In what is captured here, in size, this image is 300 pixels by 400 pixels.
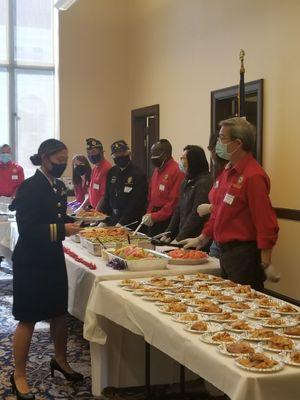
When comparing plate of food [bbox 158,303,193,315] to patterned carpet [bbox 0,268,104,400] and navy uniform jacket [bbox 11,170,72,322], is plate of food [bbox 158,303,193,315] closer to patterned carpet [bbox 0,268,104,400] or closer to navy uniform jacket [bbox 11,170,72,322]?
navy uniform jacket [bbox 11,170,72,322]

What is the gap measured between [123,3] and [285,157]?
4410mm

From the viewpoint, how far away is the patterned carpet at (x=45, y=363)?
2846 millimetres

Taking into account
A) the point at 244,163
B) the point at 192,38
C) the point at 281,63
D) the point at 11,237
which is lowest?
the point at 11,237

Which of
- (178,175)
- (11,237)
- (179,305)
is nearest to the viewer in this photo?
(179,305)

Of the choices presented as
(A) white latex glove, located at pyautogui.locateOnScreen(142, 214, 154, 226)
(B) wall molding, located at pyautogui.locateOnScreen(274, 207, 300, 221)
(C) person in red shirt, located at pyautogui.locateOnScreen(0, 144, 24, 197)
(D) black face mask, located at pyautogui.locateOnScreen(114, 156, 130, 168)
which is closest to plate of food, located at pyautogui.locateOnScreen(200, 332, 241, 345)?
(A) white latex glove, located at pyautogui.locateOnScreen(142, 214, 154, 226)

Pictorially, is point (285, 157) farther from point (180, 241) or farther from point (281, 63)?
point (180, 241)

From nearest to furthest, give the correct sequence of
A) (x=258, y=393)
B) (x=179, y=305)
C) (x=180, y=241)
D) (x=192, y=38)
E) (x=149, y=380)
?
(x=258, y=393), (x=179, y=305), (x=149, y=380), (x=180, y=241), (x=192, y=38)

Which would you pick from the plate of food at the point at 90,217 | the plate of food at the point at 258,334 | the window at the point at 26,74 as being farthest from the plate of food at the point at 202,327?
the window at the point at 26,74

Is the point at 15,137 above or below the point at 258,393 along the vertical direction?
above

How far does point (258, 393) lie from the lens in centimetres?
148

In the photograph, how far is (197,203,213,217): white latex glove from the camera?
3323 millimetres

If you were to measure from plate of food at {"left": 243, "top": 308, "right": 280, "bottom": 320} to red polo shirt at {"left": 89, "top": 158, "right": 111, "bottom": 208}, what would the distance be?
324cm

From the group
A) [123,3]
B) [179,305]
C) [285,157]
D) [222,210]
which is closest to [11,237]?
[285,157]

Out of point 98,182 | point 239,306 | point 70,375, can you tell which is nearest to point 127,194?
point 98,182
